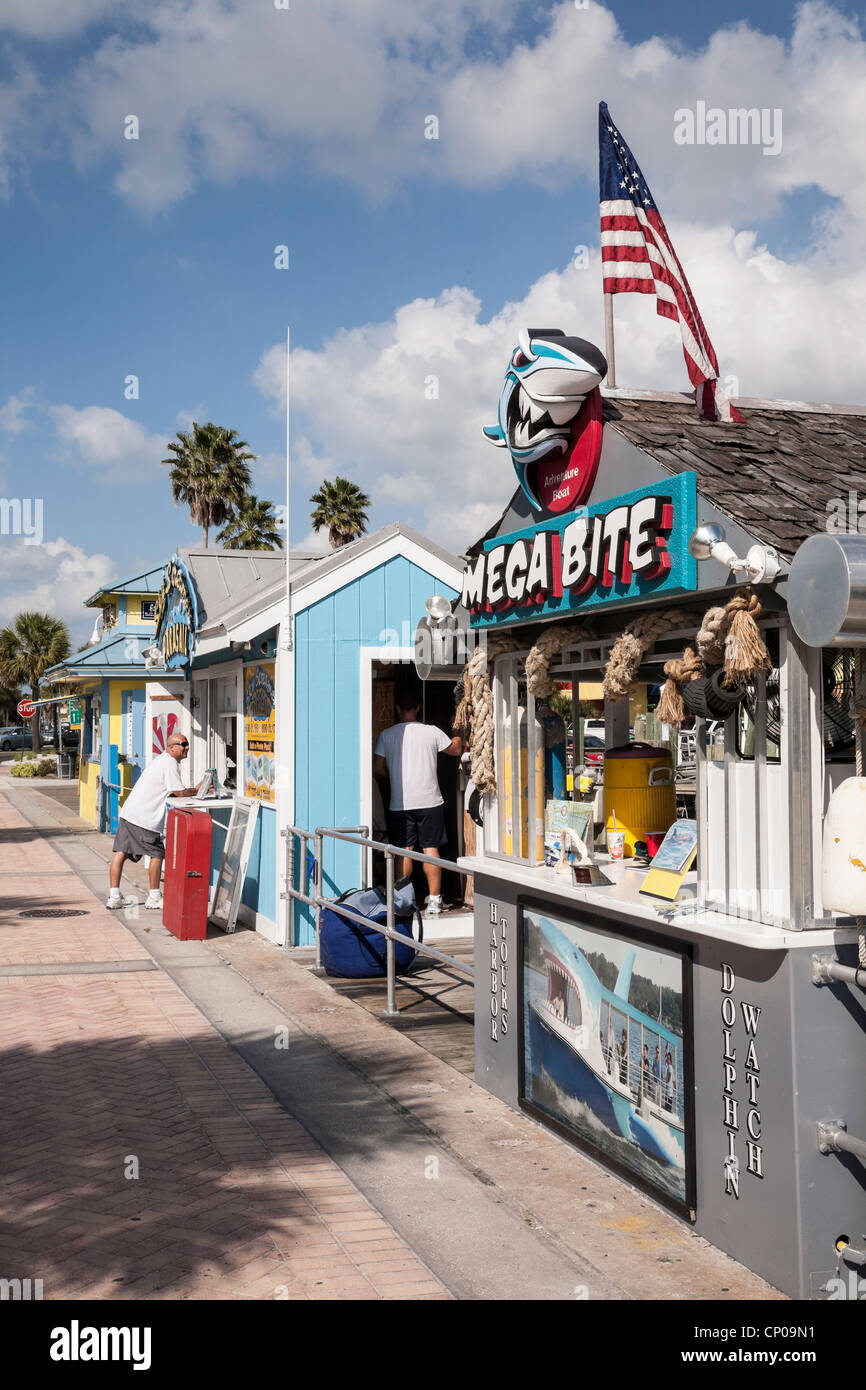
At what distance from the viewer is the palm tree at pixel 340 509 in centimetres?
4306

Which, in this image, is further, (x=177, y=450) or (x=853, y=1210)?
(x=177, y=450)

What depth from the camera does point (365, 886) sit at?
10.1 m

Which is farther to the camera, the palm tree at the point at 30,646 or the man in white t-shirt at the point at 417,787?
the palm tree at the point at 30,646

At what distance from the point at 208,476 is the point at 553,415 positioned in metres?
39.3

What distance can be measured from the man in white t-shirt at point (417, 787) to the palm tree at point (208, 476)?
3397 cm

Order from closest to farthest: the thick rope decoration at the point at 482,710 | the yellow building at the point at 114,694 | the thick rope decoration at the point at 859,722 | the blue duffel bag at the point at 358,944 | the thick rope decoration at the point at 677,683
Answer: the thick rope decoration at the point at 859,722
the thick rope decoration at the point at 677,683
the thick rope decoration at the point at 482,710
the blue duffel bag at the point at 358,944
the yellow building at the point at 114,694

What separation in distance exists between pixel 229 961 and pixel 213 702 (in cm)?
473

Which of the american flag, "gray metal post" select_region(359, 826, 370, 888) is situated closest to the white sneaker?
"gray metal post" select_region(359, 826, 370, 888)

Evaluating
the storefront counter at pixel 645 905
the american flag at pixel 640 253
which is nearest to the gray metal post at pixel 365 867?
the storefront counter at pixel 645 905

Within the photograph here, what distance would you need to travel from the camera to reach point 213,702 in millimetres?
13633

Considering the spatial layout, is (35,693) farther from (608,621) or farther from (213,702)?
(608,621)

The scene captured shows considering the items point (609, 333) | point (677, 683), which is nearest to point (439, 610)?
point (609, 333)

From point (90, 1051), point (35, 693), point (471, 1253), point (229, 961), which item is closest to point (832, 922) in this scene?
point (471, 1253)

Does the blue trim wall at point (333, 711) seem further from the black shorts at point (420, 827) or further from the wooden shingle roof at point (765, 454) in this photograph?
the wooden shingle roof at point (765, 454)
